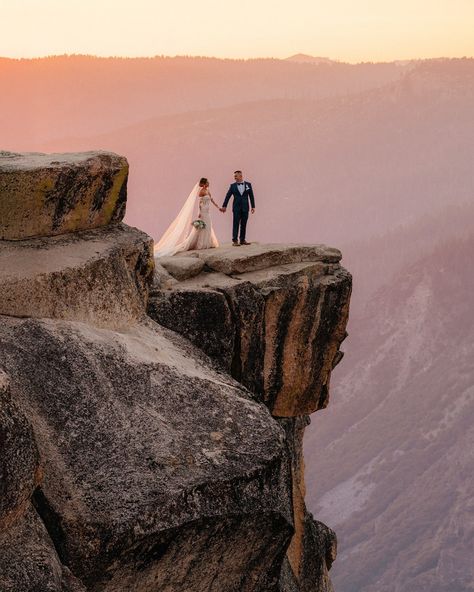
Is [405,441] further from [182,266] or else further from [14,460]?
[14,460]

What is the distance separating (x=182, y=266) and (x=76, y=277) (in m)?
4.05

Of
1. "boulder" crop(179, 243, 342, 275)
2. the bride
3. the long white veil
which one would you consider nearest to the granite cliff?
"boulder" crop(179, 243, 342, 275)

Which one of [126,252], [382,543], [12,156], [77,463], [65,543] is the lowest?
[382,543]

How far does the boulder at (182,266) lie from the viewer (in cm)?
1739

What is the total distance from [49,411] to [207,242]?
9.16 m

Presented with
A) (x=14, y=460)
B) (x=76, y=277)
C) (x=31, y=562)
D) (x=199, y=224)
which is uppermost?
(x=76, y=277)

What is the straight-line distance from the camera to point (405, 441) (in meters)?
148

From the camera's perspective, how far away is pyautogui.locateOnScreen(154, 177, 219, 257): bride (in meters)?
20.0

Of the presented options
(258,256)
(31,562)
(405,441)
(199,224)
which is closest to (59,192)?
(258,256)

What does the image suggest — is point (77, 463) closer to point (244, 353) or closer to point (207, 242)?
point (244, 353)

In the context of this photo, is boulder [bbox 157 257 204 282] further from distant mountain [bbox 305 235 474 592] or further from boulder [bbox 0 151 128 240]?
distant mountain [bbox 305 235 474 592]

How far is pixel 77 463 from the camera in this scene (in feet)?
36.3

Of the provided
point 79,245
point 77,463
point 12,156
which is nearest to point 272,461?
point 77,463

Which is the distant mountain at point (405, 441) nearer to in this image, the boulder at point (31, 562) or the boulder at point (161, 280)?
the boulder at point (161, 280)
